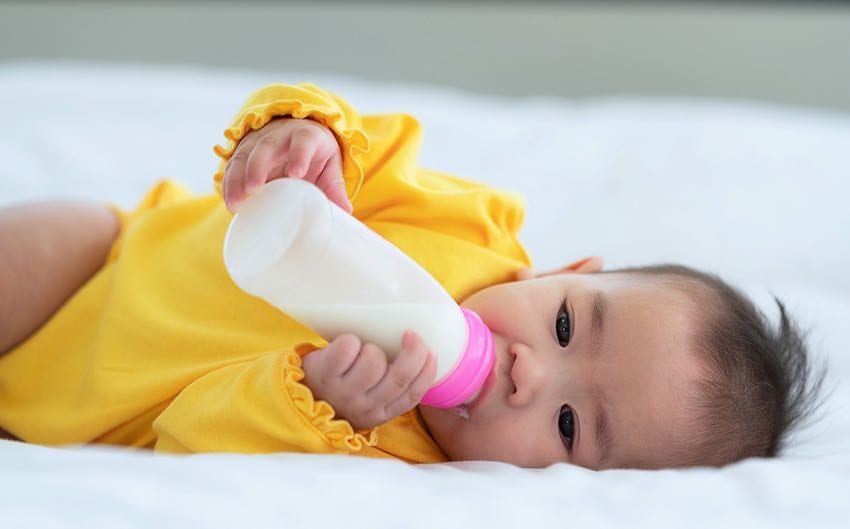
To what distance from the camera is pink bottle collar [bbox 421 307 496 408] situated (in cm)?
88

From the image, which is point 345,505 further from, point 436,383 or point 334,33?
point 334,33

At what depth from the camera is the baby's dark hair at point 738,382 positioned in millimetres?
963

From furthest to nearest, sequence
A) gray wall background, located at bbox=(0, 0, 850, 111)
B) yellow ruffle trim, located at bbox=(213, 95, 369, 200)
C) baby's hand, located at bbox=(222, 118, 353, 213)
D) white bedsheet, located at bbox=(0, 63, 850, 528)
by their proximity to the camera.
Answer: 1. gray wall background, located at bbox=(0, 0, 850, 111)
2. yellow ruffle trim, located at bbox=(213, 95, 369, 200)
3. baby's hand, located at bbox=(222, 118, 353, 213)
4. white bedsheet, located at bbox=(0, 63, 850, 528)

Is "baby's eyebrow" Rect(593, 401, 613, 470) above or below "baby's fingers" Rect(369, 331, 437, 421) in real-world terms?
below

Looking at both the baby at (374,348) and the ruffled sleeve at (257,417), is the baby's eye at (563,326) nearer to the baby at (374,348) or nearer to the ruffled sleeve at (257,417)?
the baby at (374,348)

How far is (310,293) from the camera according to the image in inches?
31.3

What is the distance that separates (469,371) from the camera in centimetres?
89

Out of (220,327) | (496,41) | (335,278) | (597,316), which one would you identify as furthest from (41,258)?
Answer: (496,41)

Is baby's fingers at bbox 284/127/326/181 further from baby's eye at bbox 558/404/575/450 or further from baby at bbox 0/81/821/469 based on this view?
baby's eye at bbox 558/404/575/450

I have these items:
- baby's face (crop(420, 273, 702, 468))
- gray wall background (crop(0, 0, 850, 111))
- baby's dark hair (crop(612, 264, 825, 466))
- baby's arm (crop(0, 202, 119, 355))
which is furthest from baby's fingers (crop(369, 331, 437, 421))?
gray wall background (crop(0, 0, 850, 111))

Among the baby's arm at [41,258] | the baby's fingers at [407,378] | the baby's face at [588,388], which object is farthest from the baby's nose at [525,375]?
the baby's arm at [41,258]

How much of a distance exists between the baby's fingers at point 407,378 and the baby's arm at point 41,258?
51 cm

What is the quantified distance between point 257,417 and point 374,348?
5.2 inches

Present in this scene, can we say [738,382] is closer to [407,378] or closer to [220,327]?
[407,378]
